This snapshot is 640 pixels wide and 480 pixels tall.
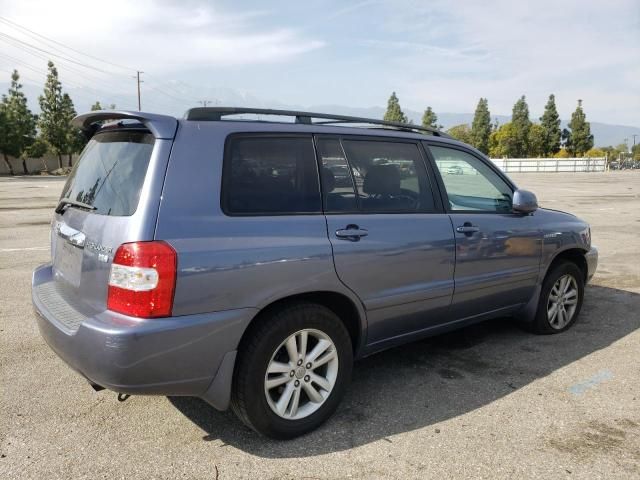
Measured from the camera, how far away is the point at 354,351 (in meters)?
3.47

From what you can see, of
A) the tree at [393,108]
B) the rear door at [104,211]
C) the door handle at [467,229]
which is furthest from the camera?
the tree at [393,108]

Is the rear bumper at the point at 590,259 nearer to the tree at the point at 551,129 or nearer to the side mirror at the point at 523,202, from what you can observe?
the side mirror at the point at 523,202

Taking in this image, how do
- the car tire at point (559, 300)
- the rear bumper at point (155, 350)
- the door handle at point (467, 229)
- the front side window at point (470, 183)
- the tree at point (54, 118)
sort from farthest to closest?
the tree at point (54, 118) < the car tire at point (559, 300) < the front side window at point (470, 183) < the door handle at point (467, 229) < the rear bumper at point (155, 350)

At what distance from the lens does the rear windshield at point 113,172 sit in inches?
109

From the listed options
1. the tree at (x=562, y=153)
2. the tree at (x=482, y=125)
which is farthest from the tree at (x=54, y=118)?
the tree at (x=562, y=153)

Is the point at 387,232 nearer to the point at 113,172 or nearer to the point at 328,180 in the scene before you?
the point at 328,180

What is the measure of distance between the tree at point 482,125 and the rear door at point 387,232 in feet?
281

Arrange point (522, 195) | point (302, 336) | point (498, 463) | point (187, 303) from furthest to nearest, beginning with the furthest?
1. point (522, 195)
2. point (302, 336)
3. point (498, 463)
4. point (187, 303)

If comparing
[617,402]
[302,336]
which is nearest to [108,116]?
[302,336]

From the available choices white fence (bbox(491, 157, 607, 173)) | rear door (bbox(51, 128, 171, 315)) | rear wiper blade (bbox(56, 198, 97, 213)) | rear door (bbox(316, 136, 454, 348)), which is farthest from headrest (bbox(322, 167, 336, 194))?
white fence (bbox(491, 157, 607, 173))

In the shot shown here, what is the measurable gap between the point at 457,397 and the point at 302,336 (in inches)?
49.4

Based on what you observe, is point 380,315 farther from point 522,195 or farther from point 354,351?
point 522,195

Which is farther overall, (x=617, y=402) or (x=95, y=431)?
(x=617, y=402)

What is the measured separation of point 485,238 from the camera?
13.1 ft
